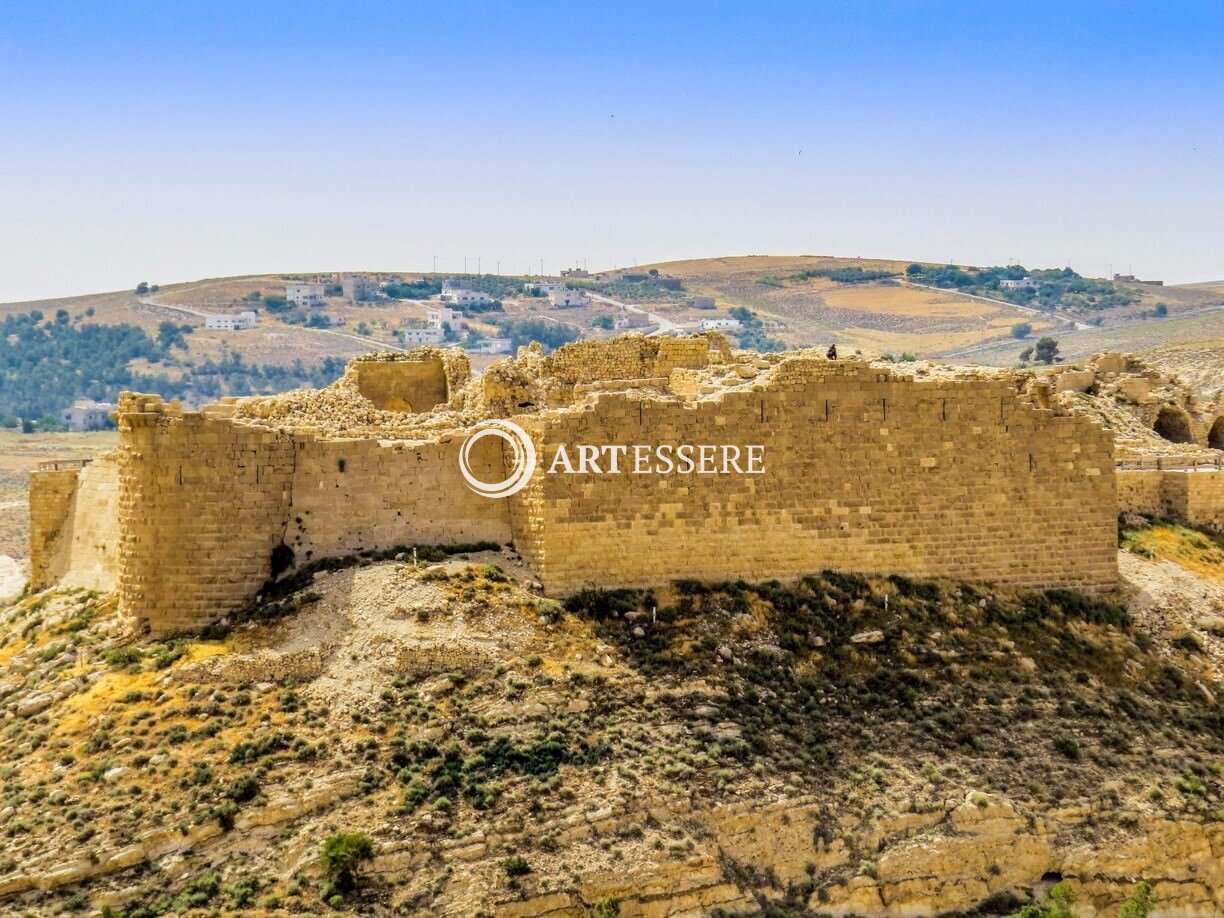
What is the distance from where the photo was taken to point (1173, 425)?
3578cm

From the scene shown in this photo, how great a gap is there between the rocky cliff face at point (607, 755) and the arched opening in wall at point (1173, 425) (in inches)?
523

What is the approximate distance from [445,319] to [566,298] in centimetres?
1476

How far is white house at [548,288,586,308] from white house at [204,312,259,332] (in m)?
29.3

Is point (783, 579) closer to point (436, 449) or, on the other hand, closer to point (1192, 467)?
point (436, 449)

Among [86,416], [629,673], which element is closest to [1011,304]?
[86,416]

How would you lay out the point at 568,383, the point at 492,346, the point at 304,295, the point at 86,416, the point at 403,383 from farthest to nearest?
the point at 304,295, the point at 492,346, the point at 86,416, the point at 403,383, the point at 568,383

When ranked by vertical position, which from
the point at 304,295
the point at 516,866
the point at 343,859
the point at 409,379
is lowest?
the point at 516,866

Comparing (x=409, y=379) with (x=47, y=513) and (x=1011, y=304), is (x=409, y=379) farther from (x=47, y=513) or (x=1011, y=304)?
(x=1011, y=304)

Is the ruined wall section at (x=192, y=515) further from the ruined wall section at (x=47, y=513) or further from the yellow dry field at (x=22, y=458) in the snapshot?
the yellow dry field at (x=22, y=458)

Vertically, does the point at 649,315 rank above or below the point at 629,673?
above

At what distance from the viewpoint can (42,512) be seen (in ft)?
92.0

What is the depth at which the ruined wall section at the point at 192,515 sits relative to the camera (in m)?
21.6

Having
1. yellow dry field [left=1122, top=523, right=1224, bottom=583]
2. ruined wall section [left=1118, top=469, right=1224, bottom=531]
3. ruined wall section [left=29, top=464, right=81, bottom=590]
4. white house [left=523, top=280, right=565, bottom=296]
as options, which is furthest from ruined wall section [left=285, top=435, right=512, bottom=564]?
white house [left=523, top=280, right=565, bottom=296]

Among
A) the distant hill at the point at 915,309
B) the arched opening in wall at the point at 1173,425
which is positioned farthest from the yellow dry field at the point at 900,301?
the arched opening in wall at the point at 1173,425
